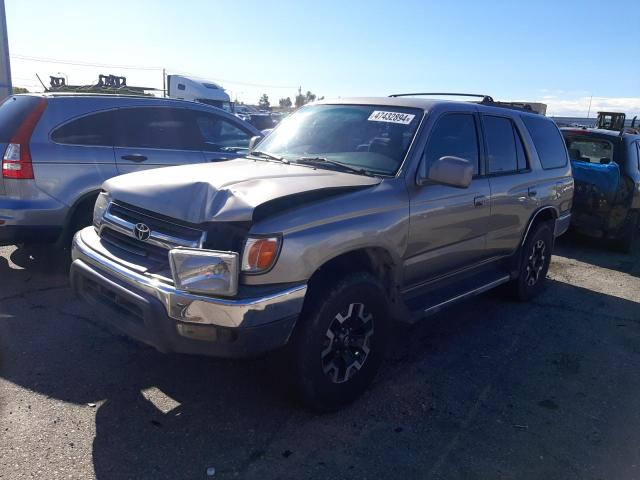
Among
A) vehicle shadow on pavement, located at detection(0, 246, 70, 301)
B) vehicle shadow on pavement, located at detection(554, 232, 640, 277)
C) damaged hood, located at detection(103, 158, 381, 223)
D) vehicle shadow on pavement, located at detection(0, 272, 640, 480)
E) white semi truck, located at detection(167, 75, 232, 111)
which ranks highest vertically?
white semi truck, located at detection(167, 75, 232, 111)

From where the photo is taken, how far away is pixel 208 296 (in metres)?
2.73

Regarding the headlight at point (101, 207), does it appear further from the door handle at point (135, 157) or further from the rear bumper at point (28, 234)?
the door handle at point (135, 157)

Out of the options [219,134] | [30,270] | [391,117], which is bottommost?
[30,270]

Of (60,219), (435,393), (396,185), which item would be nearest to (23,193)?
(60,219)

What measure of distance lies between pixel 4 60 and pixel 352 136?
10.4m

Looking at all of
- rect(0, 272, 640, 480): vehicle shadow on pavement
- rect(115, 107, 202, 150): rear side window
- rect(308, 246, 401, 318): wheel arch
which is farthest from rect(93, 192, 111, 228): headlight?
rect(115, 107, 202, 150): rear side window

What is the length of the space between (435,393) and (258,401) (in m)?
1.19

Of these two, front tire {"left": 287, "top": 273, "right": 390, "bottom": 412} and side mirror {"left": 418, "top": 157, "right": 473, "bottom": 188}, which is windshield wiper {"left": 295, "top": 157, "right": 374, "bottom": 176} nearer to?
side mirror {"left": 418, "top": 157, "right": 473, "bottom": 188}

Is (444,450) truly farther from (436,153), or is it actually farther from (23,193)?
(23,193)

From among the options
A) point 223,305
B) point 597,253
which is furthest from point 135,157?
point 597,253

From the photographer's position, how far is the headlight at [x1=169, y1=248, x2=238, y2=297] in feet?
8.86

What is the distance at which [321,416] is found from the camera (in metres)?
3.28

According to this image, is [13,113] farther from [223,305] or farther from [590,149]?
[590,149]

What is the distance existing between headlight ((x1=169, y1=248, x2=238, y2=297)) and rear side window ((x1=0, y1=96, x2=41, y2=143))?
322 centimetres
